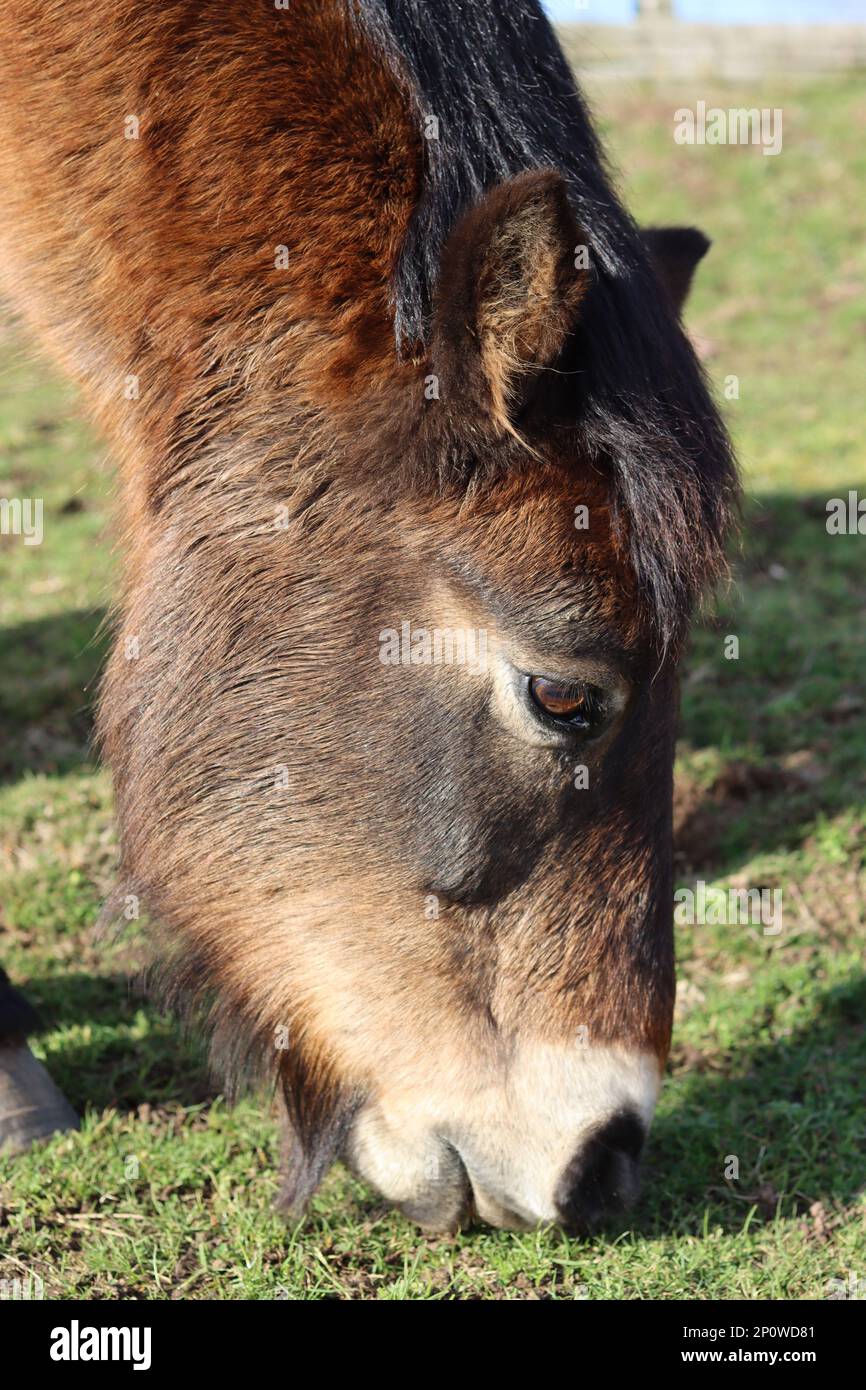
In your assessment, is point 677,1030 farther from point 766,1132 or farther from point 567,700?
point 567,700

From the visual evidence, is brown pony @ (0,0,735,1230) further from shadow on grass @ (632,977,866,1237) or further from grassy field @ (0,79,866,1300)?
shadow on grass @ (632,977,866,1237)

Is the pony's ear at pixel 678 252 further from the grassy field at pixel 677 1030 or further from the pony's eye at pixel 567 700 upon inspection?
the pony's eye at pixel 567 700

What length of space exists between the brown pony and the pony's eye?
15 mm

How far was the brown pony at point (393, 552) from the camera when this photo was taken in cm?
269

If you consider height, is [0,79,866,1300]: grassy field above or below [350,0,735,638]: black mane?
below

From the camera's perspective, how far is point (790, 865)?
4.78 metres

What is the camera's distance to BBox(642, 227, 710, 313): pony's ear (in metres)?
3.57

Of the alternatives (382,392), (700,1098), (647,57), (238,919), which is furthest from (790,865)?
(647,57)

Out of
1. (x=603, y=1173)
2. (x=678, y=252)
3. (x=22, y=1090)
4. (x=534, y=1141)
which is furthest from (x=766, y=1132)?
(x=678, y=252)

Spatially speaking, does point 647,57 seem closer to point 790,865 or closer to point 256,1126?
point 790,865

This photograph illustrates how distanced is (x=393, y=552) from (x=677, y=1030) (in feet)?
6.66

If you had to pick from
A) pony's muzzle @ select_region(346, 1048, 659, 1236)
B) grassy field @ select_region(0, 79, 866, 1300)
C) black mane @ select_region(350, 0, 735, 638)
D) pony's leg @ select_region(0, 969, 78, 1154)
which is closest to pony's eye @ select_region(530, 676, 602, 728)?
black mane @ select_region(350, 0, 735, 638)

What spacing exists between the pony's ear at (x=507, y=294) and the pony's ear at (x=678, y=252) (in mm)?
1054
